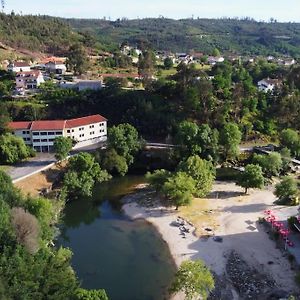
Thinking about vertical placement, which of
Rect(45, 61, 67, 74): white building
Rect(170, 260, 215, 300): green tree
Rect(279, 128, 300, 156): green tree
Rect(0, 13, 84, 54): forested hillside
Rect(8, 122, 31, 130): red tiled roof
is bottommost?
Rect(170, 260, 215, 300): green tree

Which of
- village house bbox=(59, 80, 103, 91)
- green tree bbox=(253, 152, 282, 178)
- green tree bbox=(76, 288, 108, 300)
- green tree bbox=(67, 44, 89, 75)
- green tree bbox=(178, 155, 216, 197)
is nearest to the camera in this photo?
green tree bbox=(76, 288, 108, 300)

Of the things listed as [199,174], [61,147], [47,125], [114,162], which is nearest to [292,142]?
[199,174]

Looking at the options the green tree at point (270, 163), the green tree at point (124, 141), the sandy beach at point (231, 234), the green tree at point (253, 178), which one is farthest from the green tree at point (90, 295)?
the green tree at point (270, 163)

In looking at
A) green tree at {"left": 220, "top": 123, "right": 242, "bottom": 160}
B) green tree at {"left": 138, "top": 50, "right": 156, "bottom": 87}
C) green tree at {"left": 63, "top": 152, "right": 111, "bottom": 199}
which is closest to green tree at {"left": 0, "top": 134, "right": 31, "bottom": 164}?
green tree at {"left": 63, "top": 152, "right": 111, "bottom": 199}

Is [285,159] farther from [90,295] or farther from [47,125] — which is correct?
[90,295]

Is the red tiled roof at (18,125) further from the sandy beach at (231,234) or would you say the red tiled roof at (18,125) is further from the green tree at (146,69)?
the green tree at (146,69)

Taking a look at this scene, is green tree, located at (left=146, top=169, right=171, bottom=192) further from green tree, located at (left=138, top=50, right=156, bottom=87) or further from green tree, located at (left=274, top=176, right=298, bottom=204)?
green tree, located at (left=138, top=50, right=156, bottom=87)

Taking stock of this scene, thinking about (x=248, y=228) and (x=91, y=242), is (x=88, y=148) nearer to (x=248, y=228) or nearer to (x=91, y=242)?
(x=91, y=242)
